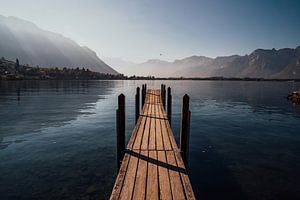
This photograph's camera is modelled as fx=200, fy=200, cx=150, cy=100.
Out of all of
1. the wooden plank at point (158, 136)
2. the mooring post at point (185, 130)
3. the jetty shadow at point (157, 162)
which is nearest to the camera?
the jetty shadow at point (157, 162)

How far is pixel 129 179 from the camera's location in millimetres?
6617

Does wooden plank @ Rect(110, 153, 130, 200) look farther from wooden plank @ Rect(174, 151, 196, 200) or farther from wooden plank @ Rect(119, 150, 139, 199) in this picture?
wooden plank @ Rect(174, 151, 196, 200)

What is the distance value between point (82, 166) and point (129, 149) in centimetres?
384

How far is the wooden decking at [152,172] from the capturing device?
5.89 meters

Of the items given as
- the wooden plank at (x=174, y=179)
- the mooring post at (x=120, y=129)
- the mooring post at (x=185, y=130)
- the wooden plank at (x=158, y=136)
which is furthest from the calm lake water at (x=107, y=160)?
the wooden plank at (x=158, y=136)

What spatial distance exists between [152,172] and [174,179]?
0.86 meters

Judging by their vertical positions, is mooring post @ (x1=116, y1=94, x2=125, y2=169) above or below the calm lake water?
above

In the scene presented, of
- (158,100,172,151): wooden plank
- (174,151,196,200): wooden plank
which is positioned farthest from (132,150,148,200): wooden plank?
(158,100,172,151): wooden plank

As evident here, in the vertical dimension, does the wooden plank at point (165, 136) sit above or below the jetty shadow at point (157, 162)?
above

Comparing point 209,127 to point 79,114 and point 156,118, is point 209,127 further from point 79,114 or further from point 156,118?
point 79,114

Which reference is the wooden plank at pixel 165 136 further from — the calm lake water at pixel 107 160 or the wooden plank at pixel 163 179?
the calm lake water at pixel 107 160

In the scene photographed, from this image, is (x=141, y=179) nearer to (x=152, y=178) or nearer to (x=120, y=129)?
(x=152, y=178)

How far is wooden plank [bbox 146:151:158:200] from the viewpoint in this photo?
19.2ft

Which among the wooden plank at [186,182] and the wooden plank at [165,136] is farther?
the wooden plank at [165,136]
